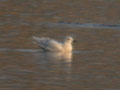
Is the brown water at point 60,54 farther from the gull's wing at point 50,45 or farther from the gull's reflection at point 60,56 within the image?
the gull's wing at point 50,45

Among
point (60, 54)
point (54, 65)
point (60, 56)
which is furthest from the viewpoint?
point (60, 54)

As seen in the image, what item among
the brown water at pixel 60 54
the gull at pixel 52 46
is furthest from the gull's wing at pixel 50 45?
the brown water at pixel 60 54

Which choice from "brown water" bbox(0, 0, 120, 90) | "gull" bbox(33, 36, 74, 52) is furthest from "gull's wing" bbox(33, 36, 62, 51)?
"brown water" bbox(0, 0, 120, 90)

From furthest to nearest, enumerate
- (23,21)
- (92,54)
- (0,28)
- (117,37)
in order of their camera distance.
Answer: (23,21) < (0,28) < (117,37) < (92,54)

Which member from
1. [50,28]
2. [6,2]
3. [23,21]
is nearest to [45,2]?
[6,2]

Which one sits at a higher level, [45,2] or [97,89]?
[45,2]

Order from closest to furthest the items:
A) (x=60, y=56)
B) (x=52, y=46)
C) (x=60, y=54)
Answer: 1. (x=60, y=56)
2. (x=60, y=54)
3. (x=52, y=46)

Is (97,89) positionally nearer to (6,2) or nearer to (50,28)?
(50,28)

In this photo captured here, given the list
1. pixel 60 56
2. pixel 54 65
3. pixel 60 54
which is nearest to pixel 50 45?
pixel 60 54

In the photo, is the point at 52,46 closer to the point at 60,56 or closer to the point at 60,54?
the point at 60,54

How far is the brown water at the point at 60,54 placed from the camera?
13.4 meters

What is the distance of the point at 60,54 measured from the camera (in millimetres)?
18047

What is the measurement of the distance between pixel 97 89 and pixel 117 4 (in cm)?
2139

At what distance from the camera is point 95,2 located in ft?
117
